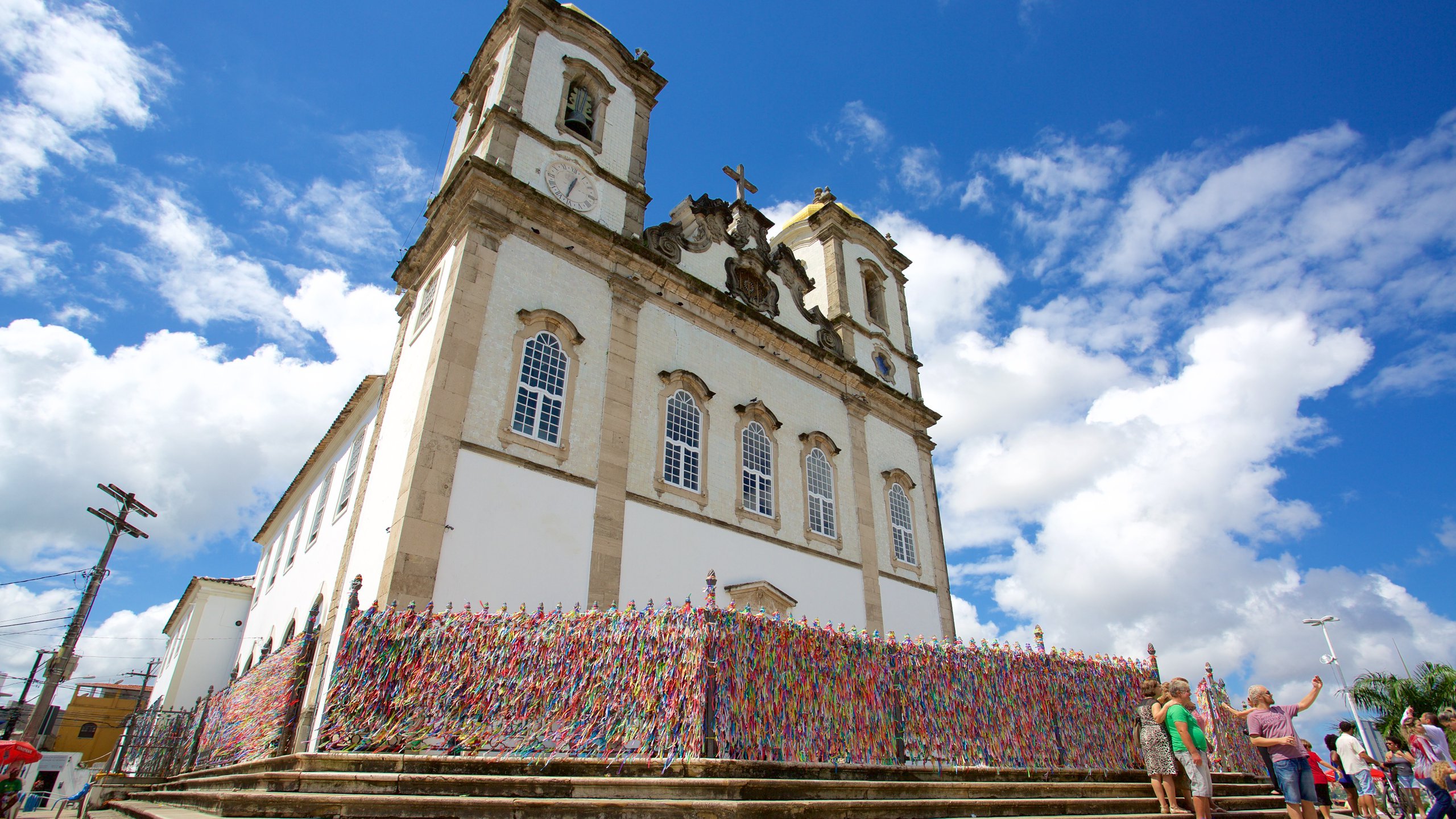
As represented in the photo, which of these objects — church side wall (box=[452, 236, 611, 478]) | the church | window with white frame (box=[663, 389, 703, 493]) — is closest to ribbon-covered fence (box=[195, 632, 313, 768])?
the church

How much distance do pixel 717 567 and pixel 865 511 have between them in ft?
17.0

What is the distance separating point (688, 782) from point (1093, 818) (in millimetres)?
4357

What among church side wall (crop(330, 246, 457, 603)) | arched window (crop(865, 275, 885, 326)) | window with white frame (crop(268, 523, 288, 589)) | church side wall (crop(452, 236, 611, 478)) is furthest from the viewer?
arched window (crop(865, 275, 885, 326))

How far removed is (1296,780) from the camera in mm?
6812

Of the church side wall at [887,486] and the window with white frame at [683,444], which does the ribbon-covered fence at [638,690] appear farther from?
the church side wall at [887,486]

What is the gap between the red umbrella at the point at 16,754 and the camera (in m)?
8.00

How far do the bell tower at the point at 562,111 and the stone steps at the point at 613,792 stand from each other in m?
10.8

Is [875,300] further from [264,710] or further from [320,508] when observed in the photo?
[264,710]

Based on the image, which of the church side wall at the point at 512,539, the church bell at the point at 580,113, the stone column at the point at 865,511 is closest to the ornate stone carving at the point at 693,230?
the church bell at the point at 580,113

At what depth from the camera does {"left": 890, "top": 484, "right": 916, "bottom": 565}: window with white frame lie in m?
18.5

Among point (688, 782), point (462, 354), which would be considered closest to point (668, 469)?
point (462, 354)

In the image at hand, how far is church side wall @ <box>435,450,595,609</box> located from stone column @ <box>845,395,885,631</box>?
23.4ft

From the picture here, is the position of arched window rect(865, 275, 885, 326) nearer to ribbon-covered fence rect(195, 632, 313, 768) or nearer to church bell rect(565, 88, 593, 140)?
church bell rect(565, 88, 593, 140)

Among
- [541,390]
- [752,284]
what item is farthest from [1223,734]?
[752,284]
